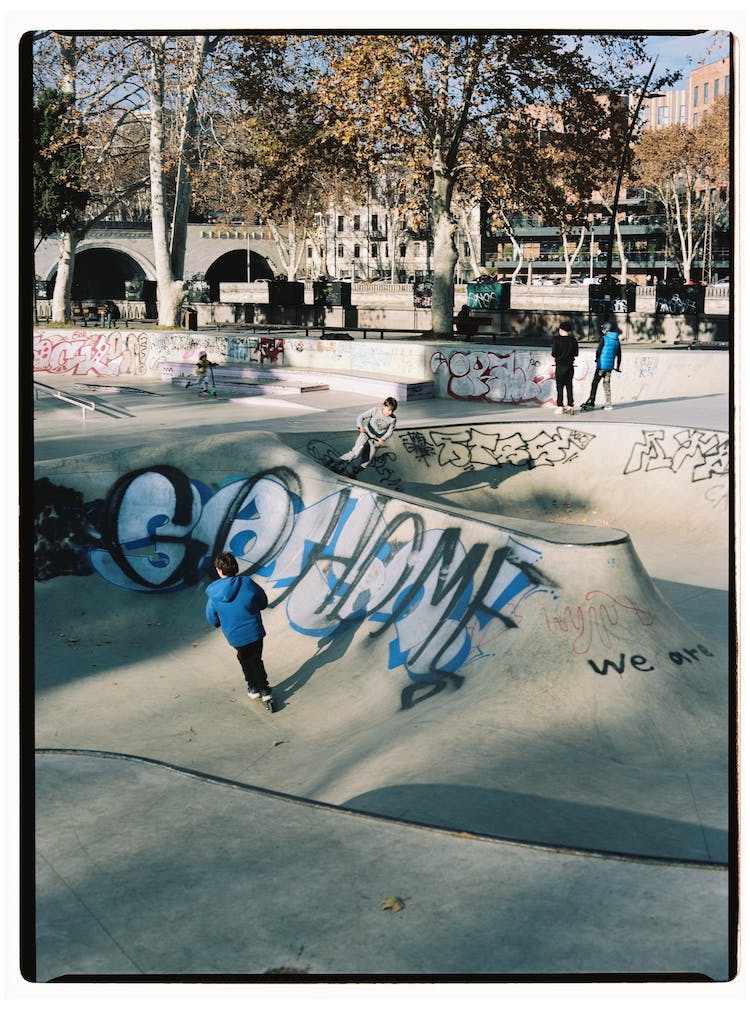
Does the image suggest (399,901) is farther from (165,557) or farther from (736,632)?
(165,557)

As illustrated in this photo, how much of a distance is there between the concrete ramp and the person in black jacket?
8024mm

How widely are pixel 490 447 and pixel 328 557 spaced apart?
5.99 meters

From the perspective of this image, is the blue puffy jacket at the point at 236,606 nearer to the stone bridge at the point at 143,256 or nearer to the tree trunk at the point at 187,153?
the tree trunk at the point at 187,153

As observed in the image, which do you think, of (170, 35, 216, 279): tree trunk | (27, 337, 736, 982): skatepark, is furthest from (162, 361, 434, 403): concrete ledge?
(170, 35, 216, 279): tree trunk

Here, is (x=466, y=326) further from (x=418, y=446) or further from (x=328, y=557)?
(x=328, y=557)

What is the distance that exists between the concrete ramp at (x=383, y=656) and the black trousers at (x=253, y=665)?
27cm

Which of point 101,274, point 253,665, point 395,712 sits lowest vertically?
point 395,712

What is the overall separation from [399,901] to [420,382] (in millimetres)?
19474

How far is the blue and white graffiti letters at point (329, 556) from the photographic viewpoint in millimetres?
8453

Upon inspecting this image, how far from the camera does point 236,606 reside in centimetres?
804

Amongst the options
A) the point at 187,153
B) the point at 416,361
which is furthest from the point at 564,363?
the point at 187,153

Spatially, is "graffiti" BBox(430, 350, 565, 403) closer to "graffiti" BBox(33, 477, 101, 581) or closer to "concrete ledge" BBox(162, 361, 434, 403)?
"concrete ledge" BBox(162, 361, 434, 403)

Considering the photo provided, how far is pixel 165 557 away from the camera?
442 inches

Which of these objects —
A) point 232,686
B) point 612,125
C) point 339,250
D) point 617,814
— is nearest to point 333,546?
point 232,686
